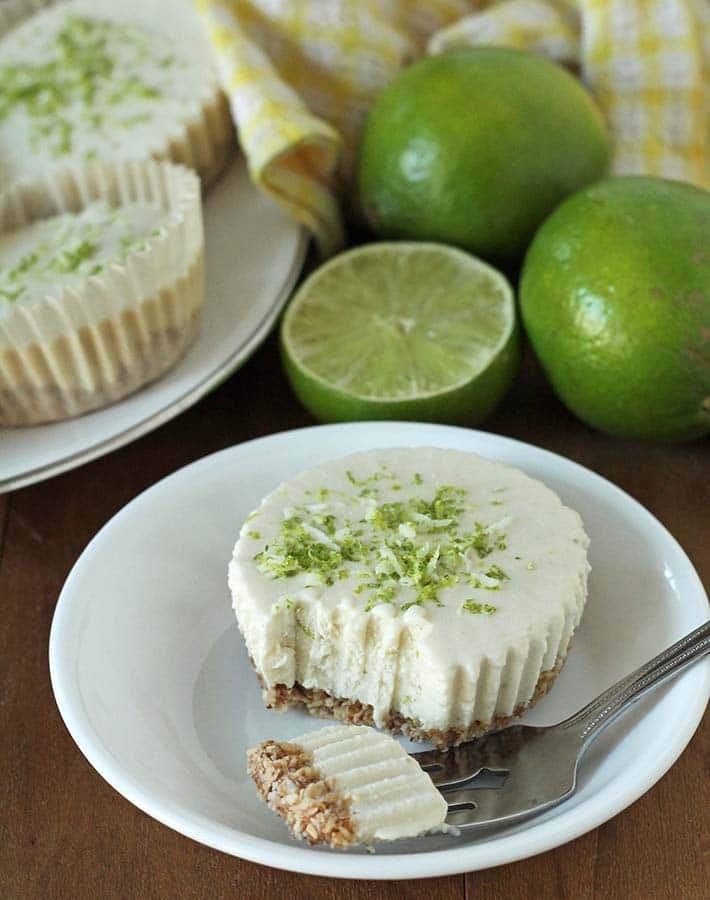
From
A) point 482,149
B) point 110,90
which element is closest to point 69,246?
point 110,90

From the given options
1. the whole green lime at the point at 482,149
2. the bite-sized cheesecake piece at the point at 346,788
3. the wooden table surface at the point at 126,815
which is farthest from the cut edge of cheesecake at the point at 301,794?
the whole green lime at the point at 482,149

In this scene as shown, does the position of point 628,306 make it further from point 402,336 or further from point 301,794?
point 301,794

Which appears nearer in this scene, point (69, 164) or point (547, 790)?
point (547, 790)

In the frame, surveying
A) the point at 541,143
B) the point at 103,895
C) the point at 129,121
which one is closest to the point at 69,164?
the point at 129,121

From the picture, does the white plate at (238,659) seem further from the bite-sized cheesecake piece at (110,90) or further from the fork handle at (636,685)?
the bite-sized cheesecake piece at (110,90)

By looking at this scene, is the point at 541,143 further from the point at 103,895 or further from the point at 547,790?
the point at 103,895

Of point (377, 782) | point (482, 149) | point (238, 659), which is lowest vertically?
point (238, 659)

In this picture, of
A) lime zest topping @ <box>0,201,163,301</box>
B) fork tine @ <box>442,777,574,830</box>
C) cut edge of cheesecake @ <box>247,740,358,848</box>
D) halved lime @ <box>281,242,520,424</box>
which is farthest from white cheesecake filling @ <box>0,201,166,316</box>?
fork tine @ <box>442,777,574,830</box>
